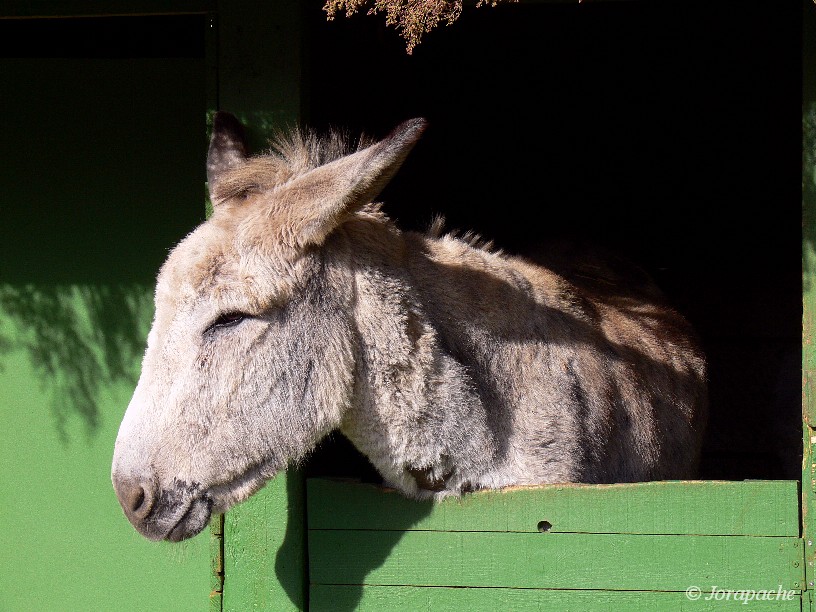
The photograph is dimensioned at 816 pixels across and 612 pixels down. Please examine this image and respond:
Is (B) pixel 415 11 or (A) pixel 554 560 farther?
(A) pixel 554 560

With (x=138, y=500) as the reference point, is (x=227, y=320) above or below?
above

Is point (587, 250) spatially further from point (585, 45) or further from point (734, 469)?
point (734, 469)

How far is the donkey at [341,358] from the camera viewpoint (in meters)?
2.49

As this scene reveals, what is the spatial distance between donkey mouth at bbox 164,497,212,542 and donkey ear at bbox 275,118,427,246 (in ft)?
2.59

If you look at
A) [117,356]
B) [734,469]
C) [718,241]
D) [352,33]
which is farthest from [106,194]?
[734,469]

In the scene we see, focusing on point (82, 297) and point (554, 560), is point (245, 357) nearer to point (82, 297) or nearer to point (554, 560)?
point (554, 560)

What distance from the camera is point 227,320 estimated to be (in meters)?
2.54

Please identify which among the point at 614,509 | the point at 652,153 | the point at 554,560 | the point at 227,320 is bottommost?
the point at 554,560

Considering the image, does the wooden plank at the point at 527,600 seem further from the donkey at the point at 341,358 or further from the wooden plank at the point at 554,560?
the donkey at the point at 341,358

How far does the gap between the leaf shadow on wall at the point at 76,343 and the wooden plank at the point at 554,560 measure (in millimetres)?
1848

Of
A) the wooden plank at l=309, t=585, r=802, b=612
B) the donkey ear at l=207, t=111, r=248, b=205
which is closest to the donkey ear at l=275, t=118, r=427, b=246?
the donkey ear at l=207, t=111, r=248, b=205

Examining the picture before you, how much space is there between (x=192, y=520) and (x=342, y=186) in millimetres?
1030

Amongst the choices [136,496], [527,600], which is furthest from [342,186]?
[527,600]

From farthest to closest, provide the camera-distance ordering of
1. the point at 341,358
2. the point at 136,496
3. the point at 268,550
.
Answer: the point at 268,550, the point at 341,358, the point at 136,496
